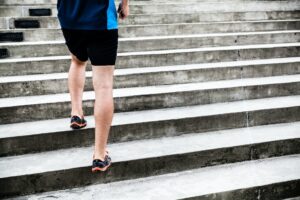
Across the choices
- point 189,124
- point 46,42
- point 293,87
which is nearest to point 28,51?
point 46,42

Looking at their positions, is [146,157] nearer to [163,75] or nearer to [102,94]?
[102,94]

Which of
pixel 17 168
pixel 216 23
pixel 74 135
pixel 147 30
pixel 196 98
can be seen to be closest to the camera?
pixel 17 168

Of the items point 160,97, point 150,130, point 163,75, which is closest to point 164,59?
point 163,75

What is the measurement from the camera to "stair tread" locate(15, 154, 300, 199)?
93.7 inches

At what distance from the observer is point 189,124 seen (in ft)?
10.3

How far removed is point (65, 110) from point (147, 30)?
2218 mm

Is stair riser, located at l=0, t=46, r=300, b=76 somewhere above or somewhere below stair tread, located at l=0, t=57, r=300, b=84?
above

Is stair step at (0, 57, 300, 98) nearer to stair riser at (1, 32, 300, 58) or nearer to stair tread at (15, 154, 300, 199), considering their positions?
stair riser at (1, 32, 300, 58)

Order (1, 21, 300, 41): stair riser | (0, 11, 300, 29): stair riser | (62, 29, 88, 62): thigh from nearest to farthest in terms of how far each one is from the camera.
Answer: (62, 29, 88, 62): thigh → (1, 21, 300, 41): stair riser → (0, 11, 300, 29): stair riser

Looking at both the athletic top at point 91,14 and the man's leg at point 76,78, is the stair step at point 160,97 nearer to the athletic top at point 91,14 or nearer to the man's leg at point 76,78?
the man's leg at point 76,78

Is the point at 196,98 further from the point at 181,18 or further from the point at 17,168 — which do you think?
the point at 181,18

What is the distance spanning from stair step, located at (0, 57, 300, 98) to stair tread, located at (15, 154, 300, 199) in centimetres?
131

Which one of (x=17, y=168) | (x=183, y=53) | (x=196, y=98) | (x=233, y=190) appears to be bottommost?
(x=233, y=190)

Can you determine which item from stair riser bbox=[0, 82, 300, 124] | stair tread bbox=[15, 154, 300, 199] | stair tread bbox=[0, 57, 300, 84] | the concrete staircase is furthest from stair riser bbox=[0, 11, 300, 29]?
stair tread bbox=[15, 154, 300, 199]
